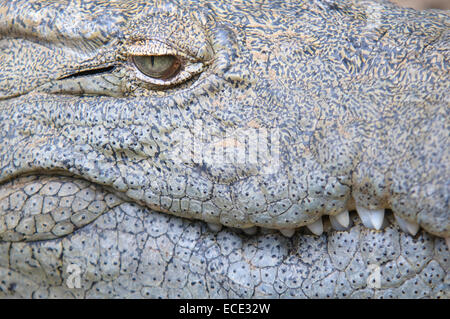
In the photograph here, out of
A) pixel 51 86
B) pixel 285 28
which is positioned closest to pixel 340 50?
pixel 285 28

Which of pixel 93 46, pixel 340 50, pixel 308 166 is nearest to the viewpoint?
pixel 308 166

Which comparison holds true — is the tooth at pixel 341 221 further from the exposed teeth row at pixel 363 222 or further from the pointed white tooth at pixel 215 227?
the pointed white tooth at pixel 215 227

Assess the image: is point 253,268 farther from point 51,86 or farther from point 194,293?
point 51,86

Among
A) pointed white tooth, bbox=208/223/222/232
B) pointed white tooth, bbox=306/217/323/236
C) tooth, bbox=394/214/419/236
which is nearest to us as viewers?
tooth, bbox=394/214/419/236

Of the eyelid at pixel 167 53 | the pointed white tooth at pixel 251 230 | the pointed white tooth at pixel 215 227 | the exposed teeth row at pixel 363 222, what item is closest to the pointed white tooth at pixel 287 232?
the exposed teeth row at pixel 363 222

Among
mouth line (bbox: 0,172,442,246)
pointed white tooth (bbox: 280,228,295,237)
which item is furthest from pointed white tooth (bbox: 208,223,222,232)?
pointed white tooth (bbox: 280,228,295,237)

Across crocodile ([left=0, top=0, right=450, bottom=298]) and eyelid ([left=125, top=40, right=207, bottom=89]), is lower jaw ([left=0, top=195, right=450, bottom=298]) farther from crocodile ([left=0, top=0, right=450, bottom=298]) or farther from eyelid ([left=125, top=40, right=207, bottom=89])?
eyelid ([left=125, top=40, right=207, bottom=89])

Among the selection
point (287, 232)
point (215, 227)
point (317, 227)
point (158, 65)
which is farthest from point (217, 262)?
point (158, 65)
